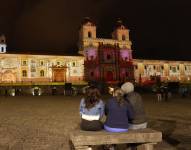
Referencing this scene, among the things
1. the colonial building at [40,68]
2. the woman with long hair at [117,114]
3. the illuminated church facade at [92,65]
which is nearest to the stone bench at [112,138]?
the woman with long hair at [117,114]

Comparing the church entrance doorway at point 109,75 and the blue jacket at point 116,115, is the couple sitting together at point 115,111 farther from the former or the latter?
the church entrance doorway at point 109,75

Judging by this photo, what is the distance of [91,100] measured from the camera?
6539mm

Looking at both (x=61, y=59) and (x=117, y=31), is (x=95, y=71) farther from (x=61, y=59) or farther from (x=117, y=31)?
(x=117, y=31)

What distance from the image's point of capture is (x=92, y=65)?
64.9 m

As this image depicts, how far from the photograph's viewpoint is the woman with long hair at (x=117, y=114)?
6.26m

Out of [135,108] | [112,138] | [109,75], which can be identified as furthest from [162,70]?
[112,138]

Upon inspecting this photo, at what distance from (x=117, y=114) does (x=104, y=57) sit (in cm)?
6262

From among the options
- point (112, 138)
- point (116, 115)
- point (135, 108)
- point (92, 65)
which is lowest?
point (112, 138)

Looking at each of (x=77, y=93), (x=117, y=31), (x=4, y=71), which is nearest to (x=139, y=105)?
(x=77, y=93)

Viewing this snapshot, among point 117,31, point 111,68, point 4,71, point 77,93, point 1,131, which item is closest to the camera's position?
point 1,131

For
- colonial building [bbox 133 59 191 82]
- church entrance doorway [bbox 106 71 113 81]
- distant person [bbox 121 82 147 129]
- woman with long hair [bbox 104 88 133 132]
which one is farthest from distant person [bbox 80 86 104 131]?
colonial building [bbox 133 59 191 82]

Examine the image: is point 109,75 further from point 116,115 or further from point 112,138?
point 112,138

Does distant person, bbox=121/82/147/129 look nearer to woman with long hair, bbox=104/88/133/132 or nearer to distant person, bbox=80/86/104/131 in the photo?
woman with long hair, bbox=104/88/133/132

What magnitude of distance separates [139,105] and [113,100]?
2.46ft
